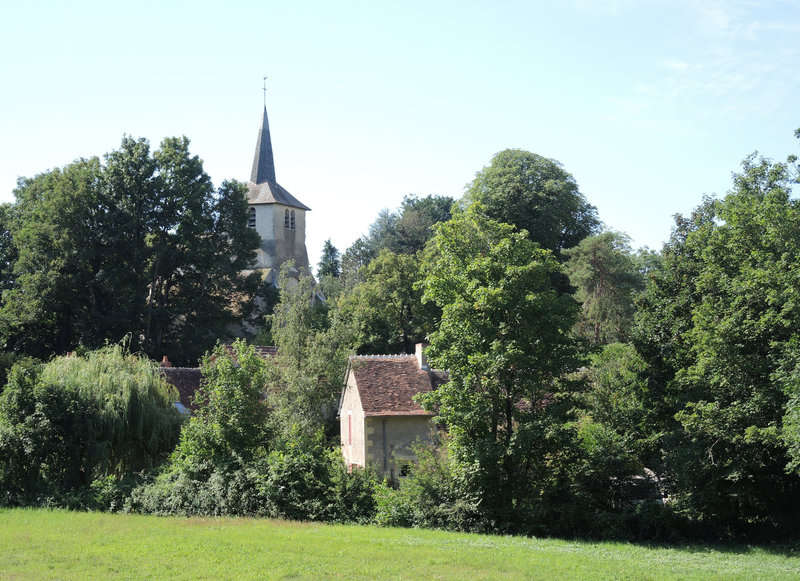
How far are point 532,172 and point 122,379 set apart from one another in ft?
107

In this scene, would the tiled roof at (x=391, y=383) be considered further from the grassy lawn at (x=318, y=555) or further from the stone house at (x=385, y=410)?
the grassy lawn at (x=318, y=555)

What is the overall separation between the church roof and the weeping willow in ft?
140

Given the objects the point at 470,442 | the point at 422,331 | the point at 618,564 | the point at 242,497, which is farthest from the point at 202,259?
the point at 618,564

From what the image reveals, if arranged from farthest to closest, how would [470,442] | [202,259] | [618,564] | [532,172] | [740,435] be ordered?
[532,172]
[202,259]
[470,442]
[740,435]
[618,564]

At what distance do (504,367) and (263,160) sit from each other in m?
53.1

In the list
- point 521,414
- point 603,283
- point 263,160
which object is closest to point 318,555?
point 521,414

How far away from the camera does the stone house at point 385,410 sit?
30.5 meters

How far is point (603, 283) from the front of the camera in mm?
46219

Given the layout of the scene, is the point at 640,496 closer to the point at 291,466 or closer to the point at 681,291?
the point at 681,291

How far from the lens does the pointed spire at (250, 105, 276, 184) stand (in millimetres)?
71000

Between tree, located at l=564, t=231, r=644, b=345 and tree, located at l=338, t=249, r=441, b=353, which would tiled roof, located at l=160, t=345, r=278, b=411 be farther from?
tree, located at l=564, t=231, r=644, b=345

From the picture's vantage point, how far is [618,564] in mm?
16922

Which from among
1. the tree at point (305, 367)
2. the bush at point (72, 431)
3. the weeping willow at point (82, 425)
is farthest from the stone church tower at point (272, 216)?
the bush at point (72, 431)

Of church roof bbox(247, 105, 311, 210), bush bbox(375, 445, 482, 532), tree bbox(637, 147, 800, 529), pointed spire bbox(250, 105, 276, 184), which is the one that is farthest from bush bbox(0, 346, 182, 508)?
pointed spire bbox(250, 105, 276, 184)
